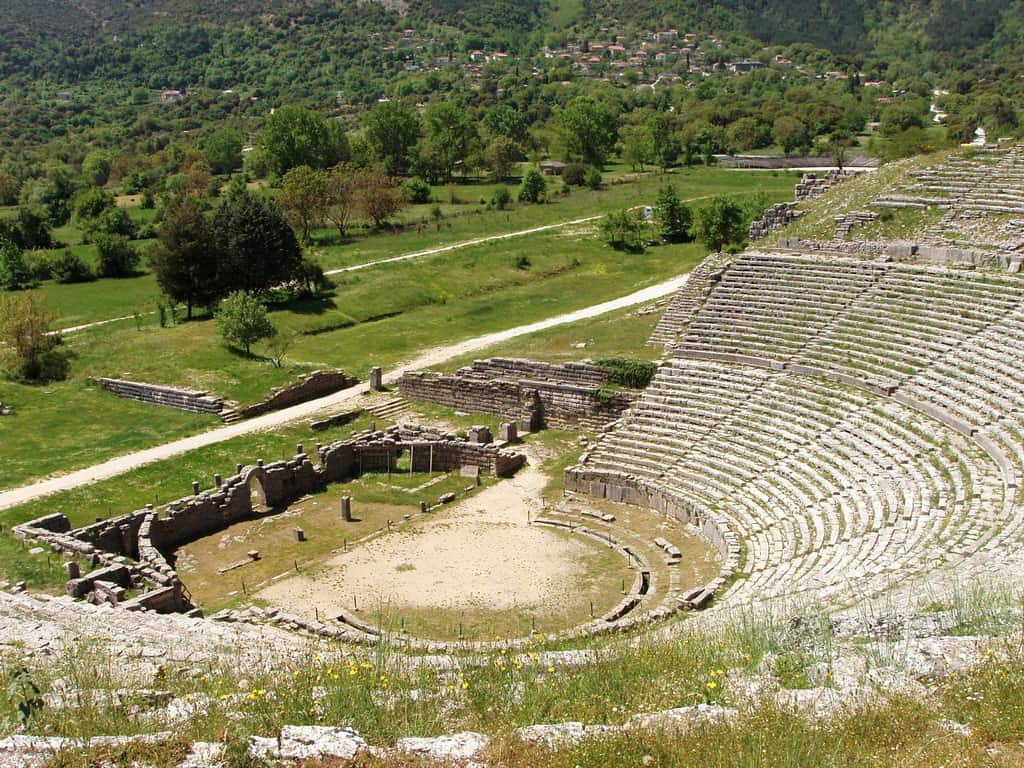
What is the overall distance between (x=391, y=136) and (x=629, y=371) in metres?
75.3

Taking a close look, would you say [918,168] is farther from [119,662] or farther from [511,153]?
[511,153]

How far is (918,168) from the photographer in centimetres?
5088

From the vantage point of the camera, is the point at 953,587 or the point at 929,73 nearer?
the point at 953,587

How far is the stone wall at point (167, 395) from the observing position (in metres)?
42.8

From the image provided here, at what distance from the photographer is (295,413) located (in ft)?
140

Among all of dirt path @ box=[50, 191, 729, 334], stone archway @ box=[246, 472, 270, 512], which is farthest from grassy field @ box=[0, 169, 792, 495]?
stone archway @ box=[246, 472, 270, 512]

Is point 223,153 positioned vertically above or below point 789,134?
above

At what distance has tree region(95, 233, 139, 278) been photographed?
7150 cm

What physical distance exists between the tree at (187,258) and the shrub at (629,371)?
23.5 metres

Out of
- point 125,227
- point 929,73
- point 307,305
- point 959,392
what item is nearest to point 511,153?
point 125,227

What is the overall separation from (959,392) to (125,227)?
68983 millimetres

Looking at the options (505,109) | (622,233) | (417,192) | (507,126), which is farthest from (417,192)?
(505,109)

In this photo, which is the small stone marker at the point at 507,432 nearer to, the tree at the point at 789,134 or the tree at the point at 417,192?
the tree at the point at 417,192

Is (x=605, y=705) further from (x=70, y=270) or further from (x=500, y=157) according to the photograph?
(x=500, y=157)
